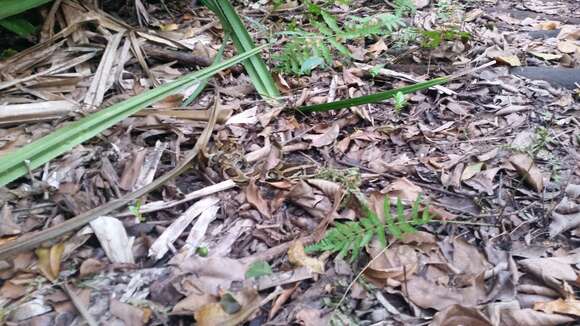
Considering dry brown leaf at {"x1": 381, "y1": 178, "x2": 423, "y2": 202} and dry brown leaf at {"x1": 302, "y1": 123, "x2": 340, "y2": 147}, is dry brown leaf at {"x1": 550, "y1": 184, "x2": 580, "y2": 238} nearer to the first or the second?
dry brown leaf at {"x1": 381, "y1": 178, "x2": 423, "y2": 202}

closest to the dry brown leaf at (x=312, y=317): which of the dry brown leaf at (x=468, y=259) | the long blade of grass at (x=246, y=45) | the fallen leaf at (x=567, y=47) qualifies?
the dry brown leaf at (x=468, y=259)

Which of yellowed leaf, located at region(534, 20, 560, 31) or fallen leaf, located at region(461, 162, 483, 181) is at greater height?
yellowed leaf, located at region(534, 20, 560, 31)

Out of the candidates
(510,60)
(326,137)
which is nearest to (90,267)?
(326,137)

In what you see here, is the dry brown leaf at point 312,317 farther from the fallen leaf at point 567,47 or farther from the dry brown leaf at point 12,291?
the fallen leaf at point 567,47

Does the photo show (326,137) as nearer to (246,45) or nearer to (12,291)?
(246,45)

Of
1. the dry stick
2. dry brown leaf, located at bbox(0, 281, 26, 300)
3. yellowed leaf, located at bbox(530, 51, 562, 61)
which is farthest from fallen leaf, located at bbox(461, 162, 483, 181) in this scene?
dry brown leaf, located at bbox(0, 281, 26, 300)

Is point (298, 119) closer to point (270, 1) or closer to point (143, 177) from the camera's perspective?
point (143, 177)

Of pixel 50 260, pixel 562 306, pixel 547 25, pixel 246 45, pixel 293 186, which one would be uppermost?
pixel 246 45
